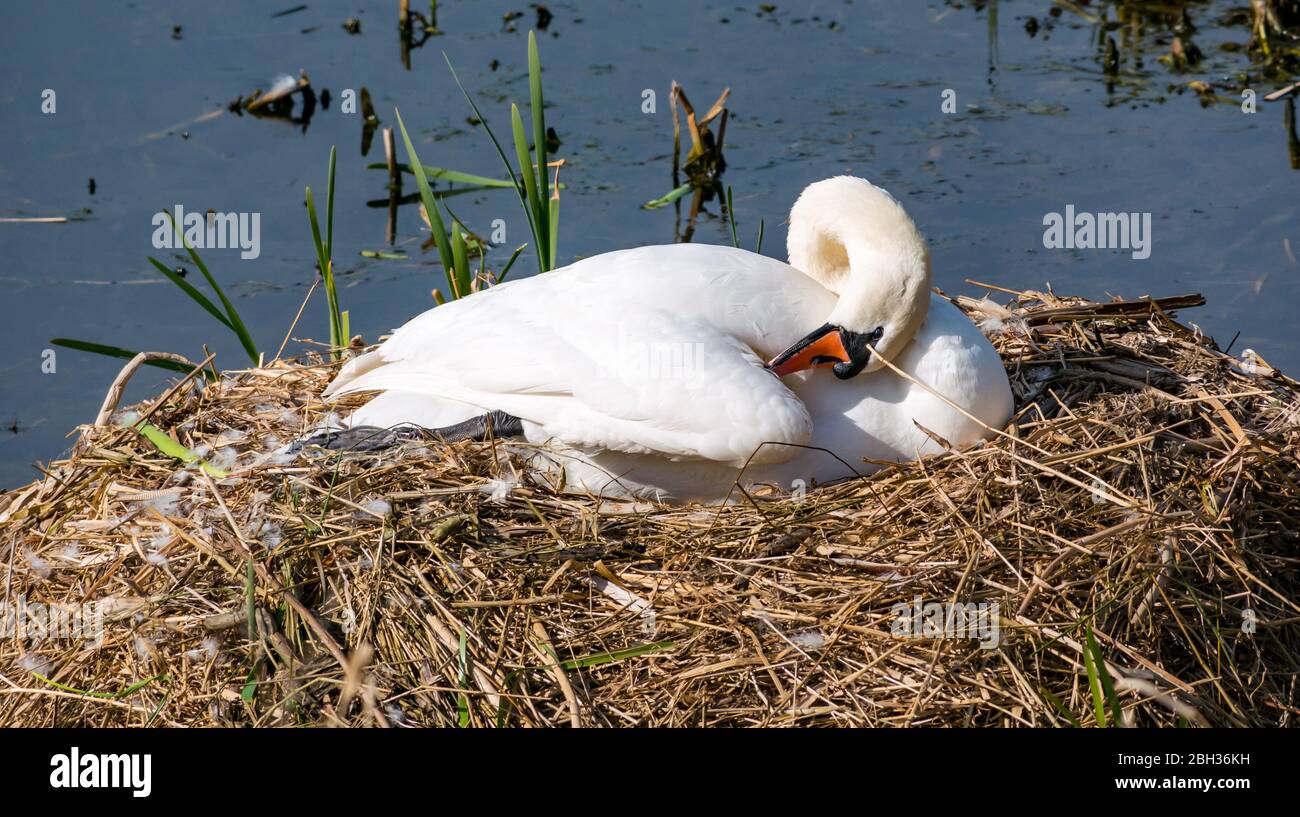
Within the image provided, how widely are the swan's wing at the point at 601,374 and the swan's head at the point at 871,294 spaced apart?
0.83 ft

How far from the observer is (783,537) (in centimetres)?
415

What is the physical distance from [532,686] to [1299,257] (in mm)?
5816

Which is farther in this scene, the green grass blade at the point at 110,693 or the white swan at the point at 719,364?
the white swan at the point at 719,364

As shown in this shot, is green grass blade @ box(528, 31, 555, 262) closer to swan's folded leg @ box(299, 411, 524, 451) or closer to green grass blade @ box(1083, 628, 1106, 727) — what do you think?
swan's folded leg @ box(299, 411, 524, 451)

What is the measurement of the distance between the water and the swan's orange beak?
325 cm

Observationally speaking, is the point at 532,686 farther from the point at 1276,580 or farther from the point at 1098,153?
the point at 1098,153

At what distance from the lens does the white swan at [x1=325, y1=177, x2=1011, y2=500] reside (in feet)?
14.1

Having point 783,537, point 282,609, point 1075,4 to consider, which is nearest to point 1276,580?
point 783,537

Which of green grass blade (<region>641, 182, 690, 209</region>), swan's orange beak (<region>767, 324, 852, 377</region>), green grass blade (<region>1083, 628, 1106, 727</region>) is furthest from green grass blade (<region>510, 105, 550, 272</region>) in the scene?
green grass blade (<region>1083, 628, 1106, 727</region>)

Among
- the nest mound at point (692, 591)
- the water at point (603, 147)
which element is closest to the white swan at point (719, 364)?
the nest mound at point (692, 591)

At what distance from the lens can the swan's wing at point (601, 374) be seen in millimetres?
4211

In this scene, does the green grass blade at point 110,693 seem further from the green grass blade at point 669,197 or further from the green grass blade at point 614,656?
the green grass blade at point 669,197

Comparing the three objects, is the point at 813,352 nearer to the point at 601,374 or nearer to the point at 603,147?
the point at 601,374

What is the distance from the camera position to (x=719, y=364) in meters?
4.27
